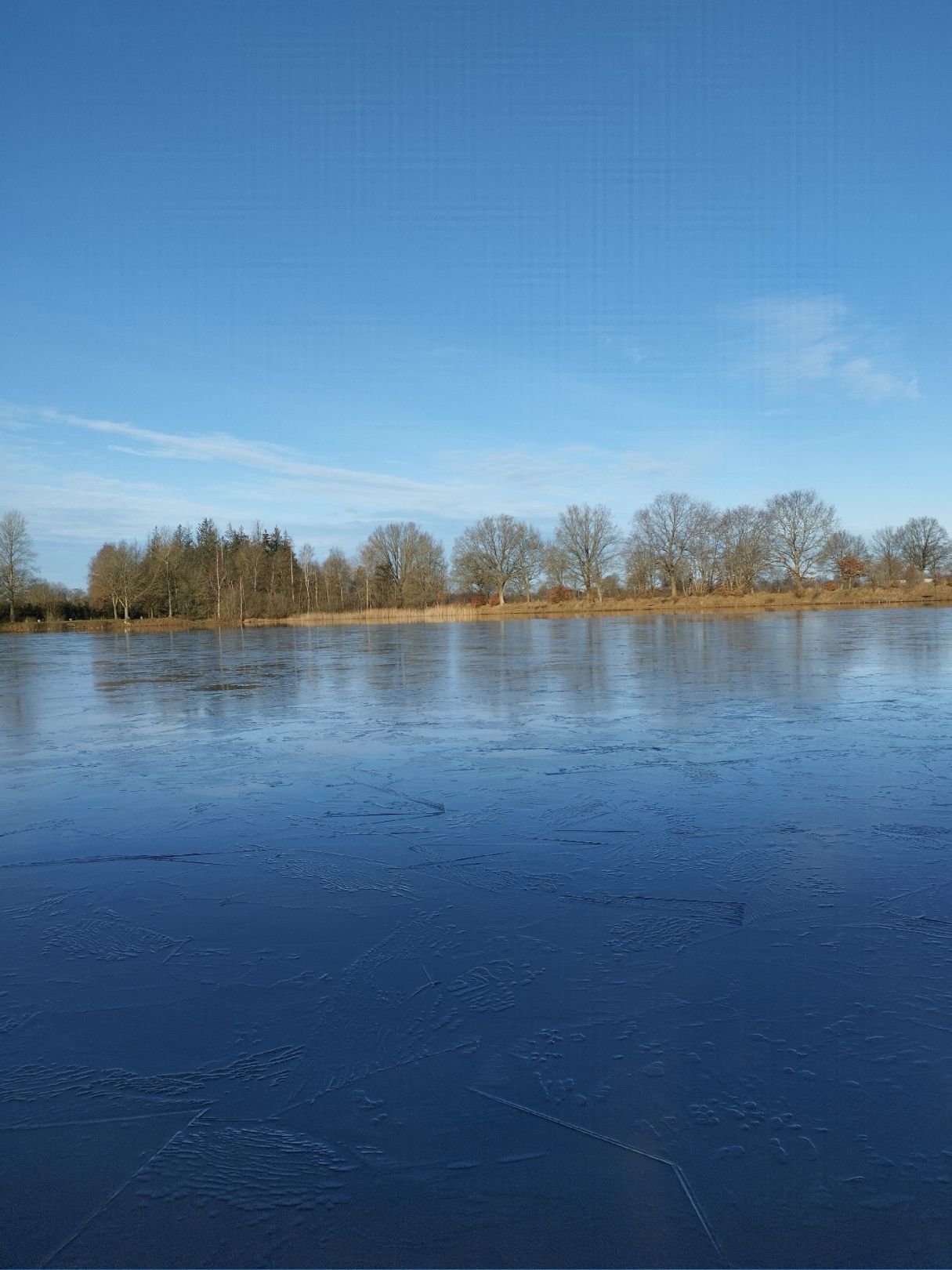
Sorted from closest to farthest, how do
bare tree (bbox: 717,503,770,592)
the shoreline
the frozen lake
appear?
the frozen lake → the shoreline → bare tree (bbox: 717,503,770,592)

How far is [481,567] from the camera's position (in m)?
59.4

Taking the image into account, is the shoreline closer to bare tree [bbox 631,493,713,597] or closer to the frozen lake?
bare tree [bbox 631,493,713,597]

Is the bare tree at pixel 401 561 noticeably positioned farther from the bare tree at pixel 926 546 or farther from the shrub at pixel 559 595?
the bare tree at pixel 926 546

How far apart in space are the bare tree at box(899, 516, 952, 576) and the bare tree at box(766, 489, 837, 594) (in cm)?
1904

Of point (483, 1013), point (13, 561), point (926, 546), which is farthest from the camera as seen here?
point (926, 546)

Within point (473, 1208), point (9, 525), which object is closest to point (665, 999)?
point (473, 1208)

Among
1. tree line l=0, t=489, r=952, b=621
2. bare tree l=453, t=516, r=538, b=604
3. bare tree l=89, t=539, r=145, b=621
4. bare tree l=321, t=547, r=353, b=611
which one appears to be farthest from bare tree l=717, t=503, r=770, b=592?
bare tree l=89, t=539, r=145, b=621

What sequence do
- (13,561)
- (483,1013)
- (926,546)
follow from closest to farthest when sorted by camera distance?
(483,1013)
(13,561)
(926,546)

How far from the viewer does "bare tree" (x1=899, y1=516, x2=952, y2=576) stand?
222ft

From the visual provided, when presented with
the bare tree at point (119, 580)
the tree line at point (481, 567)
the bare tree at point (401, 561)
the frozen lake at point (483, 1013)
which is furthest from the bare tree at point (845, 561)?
the frozen lake at point (483, 1013)

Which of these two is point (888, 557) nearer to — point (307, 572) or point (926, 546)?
point (926, 546)

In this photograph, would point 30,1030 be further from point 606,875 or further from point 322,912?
point 606,875

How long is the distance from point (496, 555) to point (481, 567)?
4.50 ft

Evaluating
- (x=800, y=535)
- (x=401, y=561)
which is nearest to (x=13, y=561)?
(x=401, y=561)
